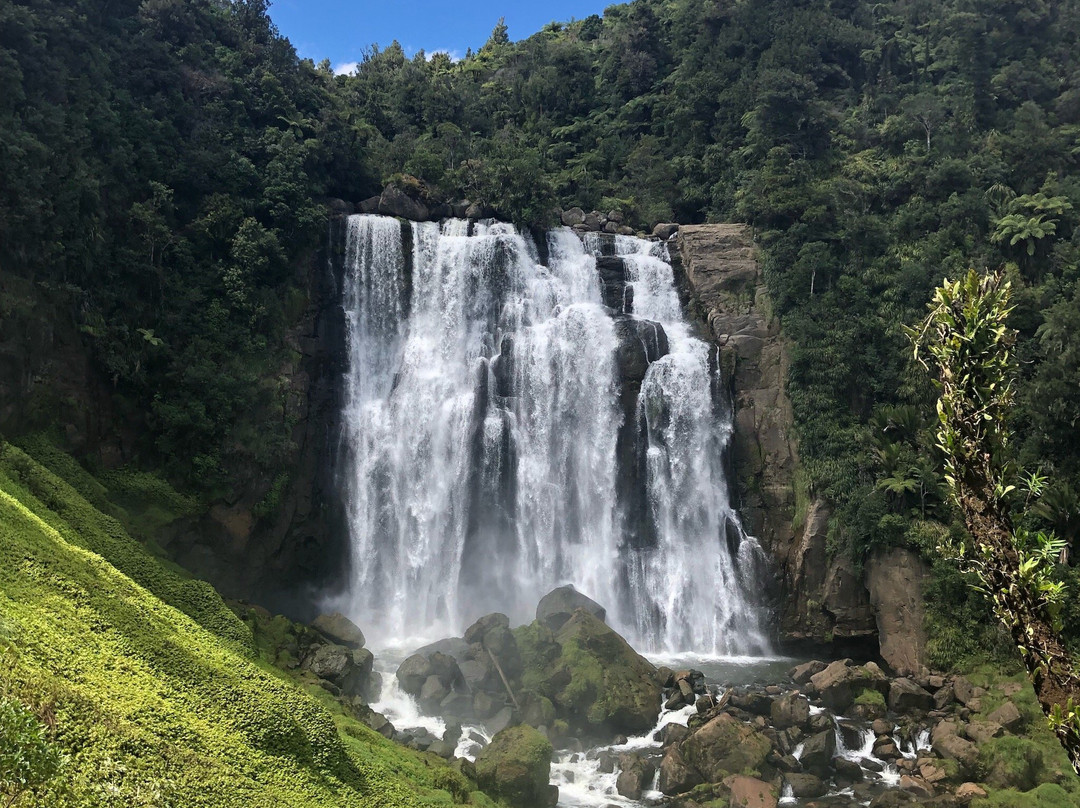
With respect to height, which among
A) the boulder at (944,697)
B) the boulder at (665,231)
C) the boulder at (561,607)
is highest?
the boulder at (665,231)

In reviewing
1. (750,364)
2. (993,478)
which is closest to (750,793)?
(993,478)

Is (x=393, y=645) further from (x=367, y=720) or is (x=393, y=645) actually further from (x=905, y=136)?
(x=905, y=136)

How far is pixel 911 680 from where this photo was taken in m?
23.4

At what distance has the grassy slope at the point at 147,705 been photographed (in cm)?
975

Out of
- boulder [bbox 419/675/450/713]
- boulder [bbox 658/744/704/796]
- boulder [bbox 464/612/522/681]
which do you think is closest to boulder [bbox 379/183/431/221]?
boulder [bbox 464/612/522/681]

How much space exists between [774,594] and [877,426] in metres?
7.48

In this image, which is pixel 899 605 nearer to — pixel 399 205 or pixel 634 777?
pixel 634 777

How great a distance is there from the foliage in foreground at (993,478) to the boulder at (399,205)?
34.0 metres

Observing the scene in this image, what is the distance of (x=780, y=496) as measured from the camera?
30.7 meters

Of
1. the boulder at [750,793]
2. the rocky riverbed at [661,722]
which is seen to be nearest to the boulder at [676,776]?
the rocky riverbed at [661,722]

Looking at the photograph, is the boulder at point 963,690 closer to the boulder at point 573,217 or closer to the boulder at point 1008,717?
the boulder at point 1008,717

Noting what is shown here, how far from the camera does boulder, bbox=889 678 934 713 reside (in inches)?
873

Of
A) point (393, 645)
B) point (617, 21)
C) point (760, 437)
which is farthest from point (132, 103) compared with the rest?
point (617, 21)

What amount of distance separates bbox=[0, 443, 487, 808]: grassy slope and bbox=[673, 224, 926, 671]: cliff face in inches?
654
